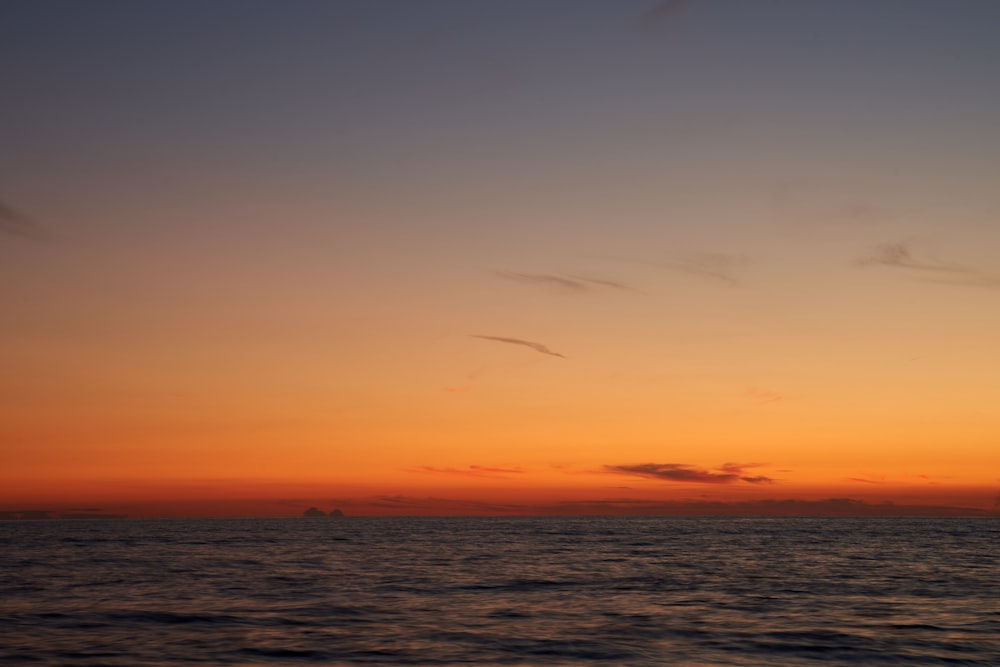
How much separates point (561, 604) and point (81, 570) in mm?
41034

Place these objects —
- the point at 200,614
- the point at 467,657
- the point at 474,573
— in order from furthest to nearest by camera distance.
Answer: the point at 474,573 → the point at 200,614 → the point at 467,657

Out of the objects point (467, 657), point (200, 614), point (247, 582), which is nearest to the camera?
point (467, 657)

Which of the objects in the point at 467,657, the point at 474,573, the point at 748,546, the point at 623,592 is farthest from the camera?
the point at 748,546

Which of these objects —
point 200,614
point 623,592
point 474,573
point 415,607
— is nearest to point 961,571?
point 623,592

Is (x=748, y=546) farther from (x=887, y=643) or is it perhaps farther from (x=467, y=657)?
(x=467, y=657)

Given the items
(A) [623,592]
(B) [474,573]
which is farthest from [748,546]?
(A) [623,592]

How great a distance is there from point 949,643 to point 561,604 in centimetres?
1785

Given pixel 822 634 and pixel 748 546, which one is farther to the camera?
pixel 748 546

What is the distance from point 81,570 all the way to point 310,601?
29.8 m

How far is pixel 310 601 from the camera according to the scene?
142 ft

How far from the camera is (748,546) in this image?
10075cm

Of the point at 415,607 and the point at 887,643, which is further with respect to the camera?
the point at 415,607

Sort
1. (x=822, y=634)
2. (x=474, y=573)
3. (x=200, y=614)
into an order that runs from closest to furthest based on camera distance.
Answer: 1. (x=822, y=634)
2. (x=200, y=614)
3. (x=474, y=573)

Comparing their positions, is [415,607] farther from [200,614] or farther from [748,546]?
[748,546]
